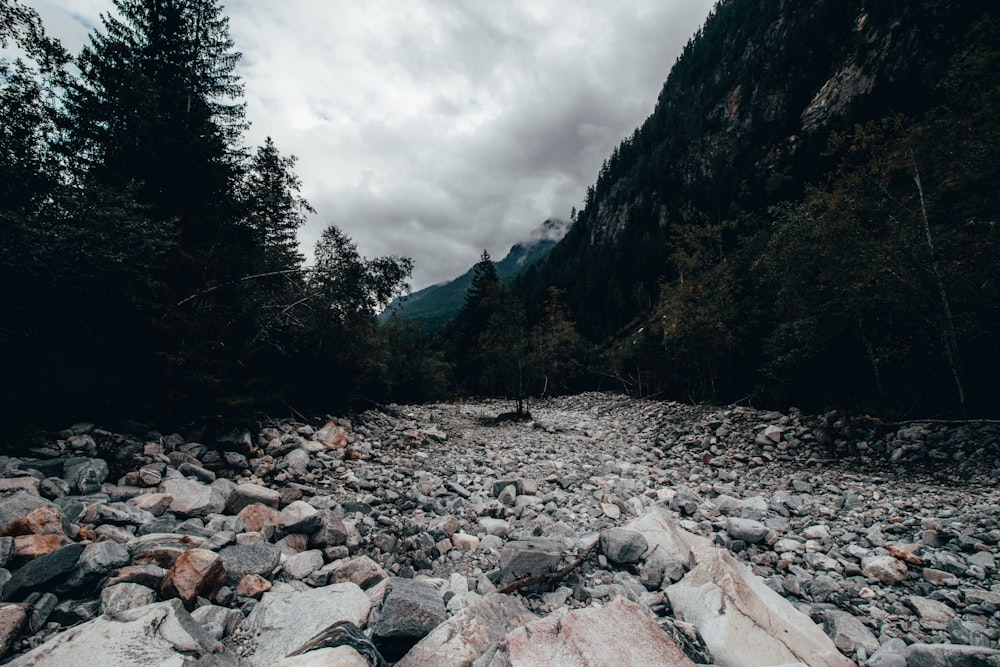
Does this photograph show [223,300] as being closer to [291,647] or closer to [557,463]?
[291,647]

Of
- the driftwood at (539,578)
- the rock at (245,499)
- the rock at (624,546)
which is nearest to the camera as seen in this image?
the driftwood at (539,578)

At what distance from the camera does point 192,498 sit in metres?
4.94

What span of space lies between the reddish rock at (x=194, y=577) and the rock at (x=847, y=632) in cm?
553

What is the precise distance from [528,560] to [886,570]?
3860 mm

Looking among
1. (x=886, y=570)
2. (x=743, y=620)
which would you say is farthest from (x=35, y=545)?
(x=886, y=570)

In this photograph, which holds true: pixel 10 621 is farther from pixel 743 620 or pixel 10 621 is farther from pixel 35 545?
A: pixel 743 620

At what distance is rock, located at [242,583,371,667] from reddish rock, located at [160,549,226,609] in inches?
18.4

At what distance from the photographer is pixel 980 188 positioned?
25.3 ft

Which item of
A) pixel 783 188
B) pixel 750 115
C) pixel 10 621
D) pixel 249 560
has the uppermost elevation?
pixel 750 115

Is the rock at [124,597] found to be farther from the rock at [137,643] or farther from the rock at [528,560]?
the rock at [528,560]

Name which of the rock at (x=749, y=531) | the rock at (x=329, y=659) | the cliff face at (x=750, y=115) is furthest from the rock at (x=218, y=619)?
the cliff face at (x=750, y=115)

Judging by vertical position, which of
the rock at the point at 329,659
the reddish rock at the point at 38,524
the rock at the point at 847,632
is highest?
the reddish rock at the point at 38,524

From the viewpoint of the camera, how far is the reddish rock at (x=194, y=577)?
3031 millimetres

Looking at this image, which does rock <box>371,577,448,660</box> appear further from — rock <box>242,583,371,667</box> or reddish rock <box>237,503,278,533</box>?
reddish rock <box>237,503,278,533</box>
